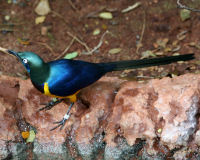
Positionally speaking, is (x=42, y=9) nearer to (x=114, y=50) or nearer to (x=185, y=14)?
(x=114, y=50)

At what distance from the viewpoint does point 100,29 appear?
19.2 ft

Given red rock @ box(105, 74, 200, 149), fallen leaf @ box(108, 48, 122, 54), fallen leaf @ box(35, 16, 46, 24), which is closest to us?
red rock @ box(105, 74, 200, 149)

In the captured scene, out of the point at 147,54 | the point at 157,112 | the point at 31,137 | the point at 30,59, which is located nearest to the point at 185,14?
the point at 147,54

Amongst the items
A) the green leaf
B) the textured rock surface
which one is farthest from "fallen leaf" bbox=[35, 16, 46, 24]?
the textured rock surface

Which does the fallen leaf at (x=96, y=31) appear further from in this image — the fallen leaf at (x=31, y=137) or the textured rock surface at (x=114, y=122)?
the fallen leaf at (x=31, y=137)

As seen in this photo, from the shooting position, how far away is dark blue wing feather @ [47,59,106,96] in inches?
149

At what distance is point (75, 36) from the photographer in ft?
19.0

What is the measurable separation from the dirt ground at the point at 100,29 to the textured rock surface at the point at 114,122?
4.33 ft

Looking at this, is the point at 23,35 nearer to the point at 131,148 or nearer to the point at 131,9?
the point at 131,9

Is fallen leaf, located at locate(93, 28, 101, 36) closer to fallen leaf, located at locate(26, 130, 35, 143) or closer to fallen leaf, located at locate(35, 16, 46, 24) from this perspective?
fallen leaf, located at locate(35, 16, 46, 24)

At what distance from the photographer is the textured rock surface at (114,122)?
3.51 metres

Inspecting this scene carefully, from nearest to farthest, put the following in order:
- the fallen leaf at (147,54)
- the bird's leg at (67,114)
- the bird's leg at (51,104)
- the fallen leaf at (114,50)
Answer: the bird's leg at (67,114) < the bird's leg at (51,104) < the fallen leaf at (147,54) < the fallen leaf at (114,50)

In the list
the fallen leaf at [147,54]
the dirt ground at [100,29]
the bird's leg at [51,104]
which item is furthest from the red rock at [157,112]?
the fallen leaf at [147,54]

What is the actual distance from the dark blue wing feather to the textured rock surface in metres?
0.19
